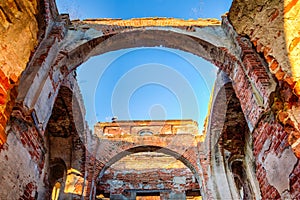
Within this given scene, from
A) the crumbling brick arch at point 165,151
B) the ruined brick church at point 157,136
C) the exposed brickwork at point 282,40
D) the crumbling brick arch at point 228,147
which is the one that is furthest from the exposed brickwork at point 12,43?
the crumbling brick arch at point 165,151

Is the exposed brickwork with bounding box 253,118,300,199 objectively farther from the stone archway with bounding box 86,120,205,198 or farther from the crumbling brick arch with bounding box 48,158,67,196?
the crumbling brick arch with bounding box 48,158,67,196

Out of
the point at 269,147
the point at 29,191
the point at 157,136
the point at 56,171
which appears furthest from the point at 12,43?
the point at 157,136

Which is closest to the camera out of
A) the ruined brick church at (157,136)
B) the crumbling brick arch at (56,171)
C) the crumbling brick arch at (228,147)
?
the ruined brick church at (157,136)

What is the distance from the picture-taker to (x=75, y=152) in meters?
8.16

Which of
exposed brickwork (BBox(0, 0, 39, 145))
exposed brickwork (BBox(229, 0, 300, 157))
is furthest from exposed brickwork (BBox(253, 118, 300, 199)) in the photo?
exposed brickwork (BBox(0, 0, 39, 145))

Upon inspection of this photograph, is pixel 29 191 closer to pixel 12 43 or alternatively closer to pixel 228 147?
pixel 12 43

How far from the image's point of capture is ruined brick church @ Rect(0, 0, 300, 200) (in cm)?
252

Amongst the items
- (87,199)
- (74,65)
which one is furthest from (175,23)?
(87,199)

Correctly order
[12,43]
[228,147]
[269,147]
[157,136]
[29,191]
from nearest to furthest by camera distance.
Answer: [12,43]
[269,147]
[29,191]
[228,147]
[157,136]

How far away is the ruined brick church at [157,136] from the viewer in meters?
2.52

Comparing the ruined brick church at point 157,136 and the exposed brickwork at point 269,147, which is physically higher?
the ruined brick church at point 157,136

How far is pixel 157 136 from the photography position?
953cm

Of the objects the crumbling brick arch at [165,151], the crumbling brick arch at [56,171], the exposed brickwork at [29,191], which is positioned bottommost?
the exposed brickwork at [29,191]

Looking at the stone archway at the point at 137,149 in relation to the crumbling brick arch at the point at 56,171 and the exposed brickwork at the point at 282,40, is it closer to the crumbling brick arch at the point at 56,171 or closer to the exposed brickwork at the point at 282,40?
the crumbling brick arch at the point at 56,171
